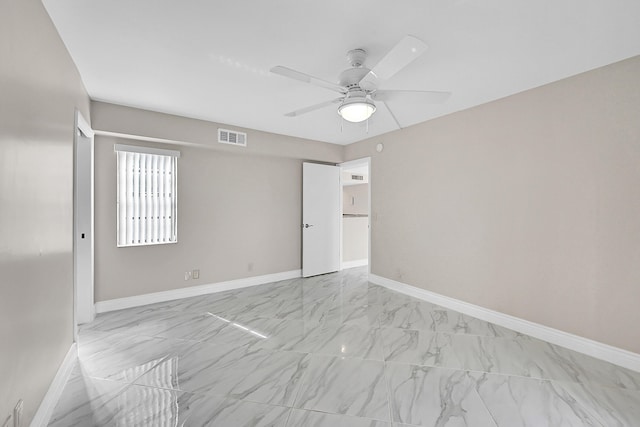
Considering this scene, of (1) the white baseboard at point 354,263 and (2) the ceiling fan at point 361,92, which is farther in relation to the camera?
(1) the white baseboard at point 354,263

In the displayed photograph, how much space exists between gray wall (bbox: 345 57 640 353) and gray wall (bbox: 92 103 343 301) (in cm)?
205

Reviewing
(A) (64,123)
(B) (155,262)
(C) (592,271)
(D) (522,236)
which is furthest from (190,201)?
(C) (592,271)

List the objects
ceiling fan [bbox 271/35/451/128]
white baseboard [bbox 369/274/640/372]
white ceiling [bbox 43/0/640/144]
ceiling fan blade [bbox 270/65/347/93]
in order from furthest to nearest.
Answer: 1. white baseboard [bbox 369/274/640/372]
2. ceiling fan [bbox 271/35/451/128]
3. ceiling fan blade [bbox 270/65/347/93]
4. white ceiling [bbox 43/0/640/144]

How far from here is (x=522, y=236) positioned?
8.92ft

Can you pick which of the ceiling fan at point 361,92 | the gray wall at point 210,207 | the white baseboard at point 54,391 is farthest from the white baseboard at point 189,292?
the ceiling fan at point 361,92

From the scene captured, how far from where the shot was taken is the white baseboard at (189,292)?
323cm

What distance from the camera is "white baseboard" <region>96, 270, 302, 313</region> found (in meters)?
3.23

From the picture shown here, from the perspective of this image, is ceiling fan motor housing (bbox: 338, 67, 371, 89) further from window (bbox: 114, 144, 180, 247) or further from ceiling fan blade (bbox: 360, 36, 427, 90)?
window (bbox: 114, 144, 180, 247)

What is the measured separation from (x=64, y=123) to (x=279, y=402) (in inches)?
99.7

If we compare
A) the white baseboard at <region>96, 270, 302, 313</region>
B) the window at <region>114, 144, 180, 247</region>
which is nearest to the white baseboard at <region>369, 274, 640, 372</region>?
the white baseboard at <region>96, 270, 302, 313</region>

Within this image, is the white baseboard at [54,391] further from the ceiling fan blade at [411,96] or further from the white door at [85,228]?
the ceiling fan blade at [411,96]

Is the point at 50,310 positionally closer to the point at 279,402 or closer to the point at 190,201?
the point at 279,402

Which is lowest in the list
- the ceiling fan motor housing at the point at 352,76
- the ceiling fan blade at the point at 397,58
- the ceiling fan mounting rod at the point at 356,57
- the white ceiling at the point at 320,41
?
the ceiling fan blade at the point at 397,58

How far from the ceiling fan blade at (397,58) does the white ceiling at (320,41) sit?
10.0 inches
